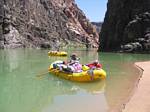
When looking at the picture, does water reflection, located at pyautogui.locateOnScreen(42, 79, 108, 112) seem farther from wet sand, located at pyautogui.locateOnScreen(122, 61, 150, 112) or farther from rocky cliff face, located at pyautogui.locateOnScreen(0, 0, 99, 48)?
rocky cliff face, located at pyautogui.locateOnScreen(0, 0, 99, 48)

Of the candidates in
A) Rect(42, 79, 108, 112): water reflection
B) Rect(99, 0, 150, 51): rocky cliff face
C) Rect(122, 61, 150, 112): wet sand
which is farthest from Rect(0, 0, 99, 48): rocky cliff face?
Rect(122, 61, 150, 112): wet sand

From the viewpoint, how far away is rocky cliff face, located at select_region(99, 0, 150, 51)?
83125mm

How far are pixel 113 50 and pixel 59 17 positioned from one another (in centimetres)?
8481

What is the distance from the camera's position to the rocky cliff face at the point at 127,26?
8312 centimetres

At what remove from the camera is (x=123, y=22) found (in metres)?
93.0

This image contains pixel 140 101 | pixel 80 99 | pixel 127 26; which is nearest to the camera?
pixel 140 101

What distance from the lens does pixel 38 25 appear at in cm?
14788

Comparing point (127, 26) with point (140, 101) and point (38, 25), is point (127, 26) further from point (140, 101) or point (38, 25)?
point (140, 101)

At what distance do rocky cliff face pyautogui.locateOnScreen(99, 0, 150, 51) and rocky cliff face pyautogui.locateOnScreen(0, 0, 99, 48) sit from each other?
133 feet

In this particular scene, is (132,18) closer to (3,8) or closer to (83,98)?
(3,8)

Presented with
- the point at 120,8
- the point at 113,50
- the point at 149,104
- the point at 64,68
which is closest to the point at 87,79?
the point at 64,68

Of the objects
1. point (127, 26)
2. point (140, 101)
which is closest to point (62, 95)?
point (140, 101)

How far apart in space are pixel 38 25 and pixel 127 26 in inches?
2663

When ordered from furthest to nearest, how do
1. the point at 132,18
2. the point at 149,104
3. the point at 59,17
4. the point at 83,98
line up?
the point at 59,17
the point at 132,18
the point at 83,98
the point at 149,104
